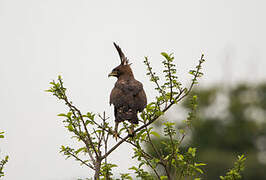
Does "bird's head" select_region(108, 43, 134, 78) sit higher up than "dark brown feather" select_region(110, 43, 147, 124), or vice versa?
"bird's head" select_region(108, 43, 134, 78)

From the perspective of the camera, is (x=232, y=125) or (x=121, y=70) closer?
(x=121, y=70)

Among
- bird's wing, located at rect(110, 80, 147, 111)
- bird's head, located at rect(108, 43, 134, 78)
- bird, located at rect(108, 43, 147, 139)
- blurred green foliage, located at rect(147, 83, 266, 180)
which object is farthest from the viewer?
blurred green foliage, located at rect(147, 83, 266, 180)

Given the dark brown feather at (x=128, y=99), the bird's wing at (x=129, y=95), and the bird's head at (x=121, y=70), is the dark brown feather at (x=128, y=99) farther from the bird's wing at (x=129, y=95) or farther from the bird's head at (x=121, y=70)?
the bird's head at (x=121, y=70)

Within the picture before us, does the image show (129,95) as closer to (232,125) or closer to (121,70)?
(121,70)

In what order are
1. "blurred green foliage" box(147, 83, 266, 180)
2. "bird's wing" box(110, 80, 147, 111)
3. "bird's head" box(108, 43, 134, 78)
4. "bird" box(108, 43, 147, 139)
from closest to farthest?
"bird" box(108, 43, 147, 139)
"bird's wing" box(110, 80, 147, 111)
"bird's head" box(108, 43, 134, 78)
"blurred green foliage" box(147, 83, 266, 180)

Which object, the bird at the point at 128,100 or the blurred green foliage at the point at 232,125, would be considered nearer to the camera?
the bird at the point at 128,100

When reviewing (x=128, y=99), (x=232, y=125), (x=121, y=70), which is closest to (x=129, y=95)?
(x=128, y=99)

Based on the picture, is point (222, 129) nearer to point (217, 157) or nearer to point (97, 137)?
point (217, 157)

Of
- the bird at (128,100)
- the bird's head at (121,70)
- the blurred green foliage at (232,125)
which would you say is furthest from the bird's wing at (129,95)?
the blurred green foliage at (232,125)

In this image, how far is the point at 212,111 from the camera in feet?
119

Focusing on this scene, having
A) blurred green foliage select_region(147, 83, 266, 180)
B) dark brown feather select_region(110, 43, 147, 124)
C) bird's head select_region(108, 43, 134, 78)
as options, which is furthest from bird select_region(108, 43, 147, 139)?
blurred green foliage select_region(147, 83, 266, 180)

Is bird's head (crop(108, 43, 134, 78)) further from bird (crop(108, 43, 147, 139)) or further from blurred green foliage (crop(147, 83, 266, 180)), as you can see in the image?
blurred green foliage (crop(147, 83, 266, 180))

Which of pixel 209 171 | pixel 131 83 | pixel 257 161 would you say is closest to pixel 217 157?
pixel 209 171

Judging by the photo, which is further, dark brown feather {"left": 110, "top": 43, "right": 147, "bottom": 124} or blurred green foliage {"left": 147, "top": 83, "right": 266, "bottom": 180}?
blurred green foliage {"left": 147, "top": 83, "right": 266, "bottom": 180}
